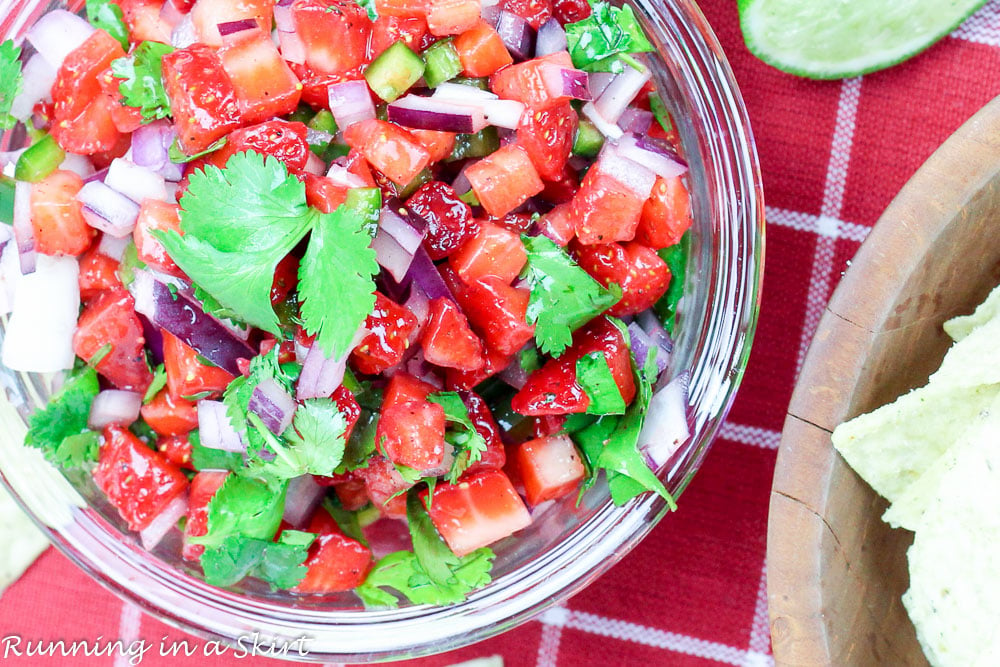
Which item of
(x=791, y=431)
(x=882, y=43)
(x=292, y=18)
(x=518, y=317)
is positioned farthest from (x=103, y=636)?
(x=882, y=43)

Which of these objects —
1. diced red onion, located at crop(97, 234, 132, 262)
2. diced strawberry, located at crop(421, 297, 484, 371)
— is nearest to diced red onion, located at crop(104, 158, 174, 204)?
diced red onion, located at crop(97, 234, 132, 262)

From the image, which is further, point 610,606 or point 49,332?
point 610,606

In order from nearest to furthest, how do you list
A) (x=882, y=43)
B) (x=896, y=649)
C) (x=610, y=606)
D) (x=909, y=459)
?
(x=909, y=459)
(x=896, y=649)
(x=882, y=43)
(x=610, y=606)

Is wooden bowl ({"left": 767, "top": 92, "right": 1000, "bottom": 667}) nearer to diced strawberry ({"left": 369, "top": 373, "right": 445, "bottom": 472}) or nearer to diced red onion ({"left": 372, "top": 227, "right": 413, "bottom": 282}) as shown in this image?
diced strawberry ({"left": 369, "top": 373, "right": 445, "bottom": 472})

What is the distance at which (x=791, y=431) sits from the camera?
1.57 meters

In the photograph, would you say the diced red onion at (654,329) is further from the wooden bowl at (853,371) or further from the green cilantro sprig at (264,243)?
the green cilantro sprig at (264,243)

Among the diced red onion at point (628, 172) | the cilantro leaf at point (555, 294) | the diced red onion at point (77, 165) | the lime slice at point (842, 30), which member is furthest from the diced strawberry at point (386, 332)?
the lime slice at point (842, 30)

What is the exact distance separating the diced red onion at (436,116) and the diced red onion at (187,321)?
19.2 inches

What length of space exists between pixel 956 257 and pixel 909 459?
0.38 meters

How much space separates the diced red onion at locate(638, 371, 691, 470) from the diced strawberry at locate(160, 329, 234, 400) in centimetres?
78

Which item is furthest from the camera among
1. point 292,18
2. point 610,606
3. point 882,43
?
point 610,606

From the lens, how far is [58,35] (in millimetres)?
1721

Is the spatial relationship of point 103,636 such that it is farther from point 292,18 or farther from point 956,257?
point 956,257

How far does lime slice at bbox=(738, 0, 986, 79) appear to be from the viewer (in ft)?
6.07
